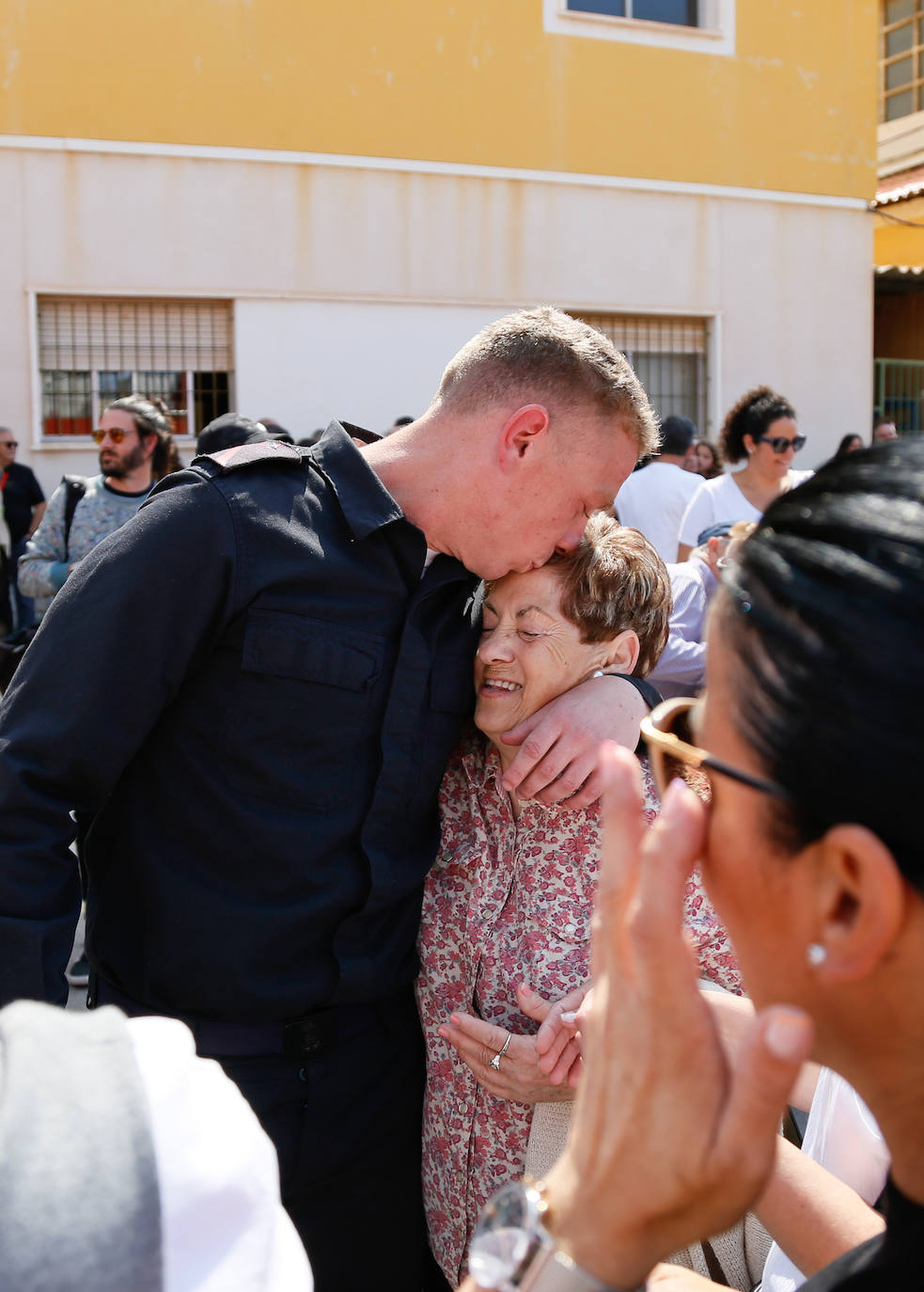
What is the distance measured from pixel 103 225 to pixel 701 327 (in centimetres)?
634

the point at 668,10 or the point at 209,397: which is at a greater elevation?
the point at 668,10

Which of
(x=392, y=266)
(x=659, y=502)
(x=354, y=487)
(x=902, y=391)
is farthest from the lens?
(x=902, y=391)

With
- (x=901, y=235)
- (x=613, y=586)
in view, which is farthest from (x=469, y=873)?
(x=901, y=235)

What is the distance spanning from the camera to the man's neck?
15.5 feet

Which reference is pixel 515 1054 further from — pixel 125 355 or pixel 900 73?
pixel 900 73

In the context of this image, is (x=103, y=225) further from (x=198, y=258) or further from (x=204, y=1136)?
(x=204, y=1136)

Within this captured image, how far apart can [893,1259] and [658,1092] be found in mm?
289

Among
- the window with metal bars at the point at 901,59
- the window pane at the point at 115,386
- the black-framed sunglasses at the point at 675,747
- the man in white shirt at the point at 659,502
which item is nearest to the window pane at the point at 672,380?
the window pane at the point at 115,386

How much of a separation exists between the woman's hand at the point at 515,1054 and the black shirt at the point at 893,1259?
30.3 inches

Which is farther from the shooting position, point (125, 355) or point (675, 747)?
point (125, 355)

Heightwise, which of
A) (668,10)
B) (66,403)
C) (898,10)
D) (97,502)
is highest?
(898,10)

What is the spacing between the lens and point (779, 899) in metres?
0.92

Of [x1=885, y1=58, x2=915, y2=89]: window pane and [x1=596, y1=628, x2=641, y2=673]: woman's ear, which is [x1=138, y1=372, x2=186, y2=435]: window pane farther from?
[x1=885, y1=58, x2=915, y2=89]: window pane

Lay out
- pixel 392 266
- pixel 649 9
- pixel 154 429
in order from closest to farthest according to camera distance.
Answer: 1. pixel 154 429
2. pixel 392 266
3. pixel 649 9
